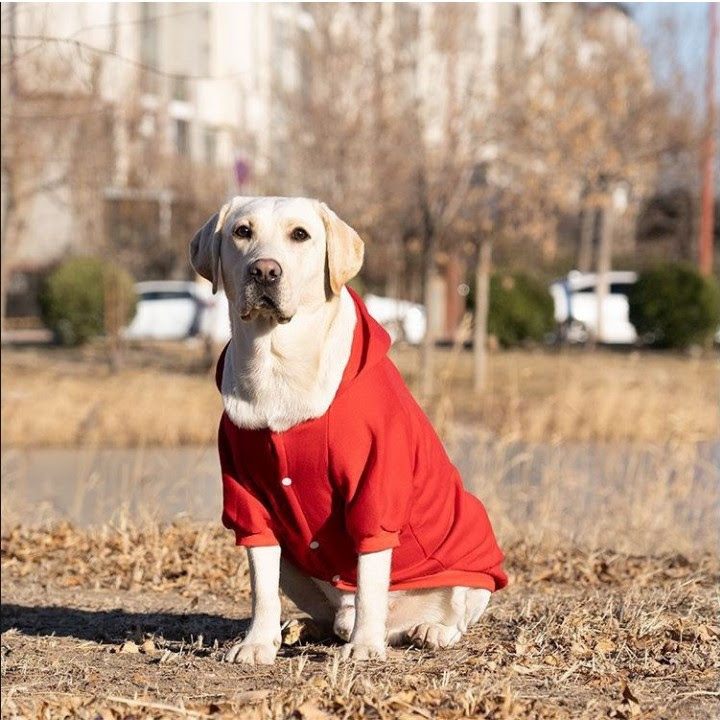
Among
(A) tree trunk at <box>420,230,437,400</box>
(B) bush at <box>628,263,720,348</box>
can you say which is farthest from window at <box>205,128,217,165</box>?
(A) tree trunk at <box>420,230,437,400</box>

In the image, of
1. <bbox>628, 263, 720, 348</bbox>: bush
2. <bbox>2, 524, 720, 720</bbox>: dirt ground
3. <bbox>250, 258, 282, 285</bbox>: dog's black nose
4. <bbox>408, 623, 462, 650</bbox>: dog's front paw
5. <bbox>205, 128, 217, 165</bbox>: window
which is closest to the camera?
<bbox>2, 524, 720, 720</bbox>: dirt ground

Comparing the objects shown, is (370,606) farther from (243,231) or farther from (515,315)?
(515,315)

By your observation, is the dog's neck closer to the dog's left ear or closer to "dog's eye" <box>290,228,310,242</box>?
the dog's left ear

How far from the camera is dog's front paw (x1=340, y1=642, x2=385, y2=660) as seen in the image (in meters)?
4.52

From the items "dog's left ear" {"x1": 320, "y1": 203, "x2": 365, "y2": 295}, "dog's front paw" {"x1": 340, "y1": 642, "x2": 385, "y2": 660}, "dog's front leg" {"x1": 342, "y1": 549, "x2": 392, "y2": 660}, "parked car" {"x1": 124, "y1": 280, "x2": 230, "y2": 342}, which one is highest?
"dog's left ear" {"x1": 320, "y1": 203, "x2": 365, "y2": 295}

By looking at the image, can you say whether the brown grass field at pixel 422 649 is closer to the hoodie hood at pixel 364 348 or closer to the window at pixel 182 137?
the hoodie hood at pixel 364 348

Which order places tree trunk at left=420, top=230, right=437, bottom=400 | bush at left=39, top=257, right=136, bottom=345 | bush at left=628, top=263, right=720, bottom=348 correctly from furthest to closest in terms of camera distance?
bush at left=628, top=263, right=720, bottom=348
bush at left=39, top=257, right=136, bottom=345
tree trunk at left=420, top=230, right=437, bottom=400

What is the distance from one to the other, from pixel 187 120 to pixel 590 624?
34.6 meters

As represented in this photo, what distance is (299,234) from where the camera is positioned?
4578mm

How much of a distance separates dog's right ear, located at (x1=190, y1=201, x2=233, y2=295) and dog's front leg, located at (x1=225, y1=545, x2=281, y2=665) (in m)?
0.91

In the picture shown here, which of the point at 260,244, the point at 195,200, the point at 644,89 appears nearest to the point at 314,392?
the point at 260,244

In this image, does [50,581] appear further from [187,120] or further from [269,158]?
→ [187,120]

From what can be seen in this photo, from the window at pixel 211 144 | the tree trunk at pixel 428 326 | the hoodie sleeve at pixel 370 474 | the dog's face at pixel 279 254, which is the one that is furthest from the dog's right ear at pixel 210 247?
the window at pixel 211 144

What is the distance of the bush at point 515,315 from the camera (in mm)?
25906
